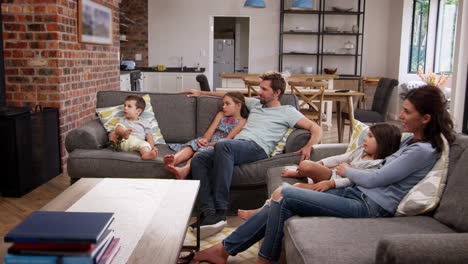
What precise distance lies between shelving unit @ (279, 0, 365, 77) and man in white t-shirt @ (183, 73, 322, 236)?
612 cm

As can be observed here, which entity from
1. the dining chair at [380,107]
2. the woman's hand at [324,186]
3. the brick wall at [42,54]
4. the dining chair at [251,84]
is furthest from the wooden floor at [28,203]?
the dining chair at [380,107]

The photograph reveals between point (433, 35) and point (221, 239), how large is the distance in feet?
23.3

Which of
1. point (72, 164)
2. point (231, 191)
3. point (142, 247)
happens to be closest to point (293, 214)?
point (142, 247)

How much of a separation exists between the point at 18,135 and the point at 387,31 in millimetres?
7829

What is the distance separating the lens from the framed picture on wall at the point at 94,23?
14.6 feet

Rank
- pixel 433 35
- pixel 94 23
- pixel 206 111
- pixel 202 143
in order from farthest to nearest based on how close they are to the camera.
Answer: pixel 433 35, pixel 94 23, pixel 206 111, pixel 202 143

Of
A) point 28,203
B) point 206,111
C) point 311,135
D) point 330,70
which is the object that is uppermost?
point 330,70

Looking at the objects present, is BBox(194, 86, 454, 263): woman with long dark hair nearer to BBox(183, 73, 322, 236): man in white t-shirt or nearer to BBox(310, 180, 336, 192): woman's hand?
BBox(310, 180, 336, 192): woman's hand

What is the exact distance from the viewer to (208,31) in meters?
9.46

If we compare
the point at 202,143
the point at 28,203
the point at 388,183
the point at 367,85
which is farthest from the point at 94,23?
the point at 367,85

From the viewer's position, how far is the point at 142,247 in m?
1.70

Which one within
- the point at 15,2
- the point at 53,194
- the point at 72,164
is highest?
the point at 15,2

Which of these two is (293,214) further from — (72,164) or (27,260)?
(72,164)

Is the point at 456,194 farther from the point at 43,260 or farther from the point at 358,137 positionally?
the point at 43,260
